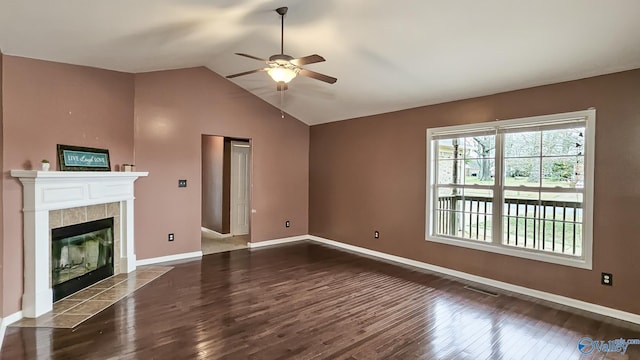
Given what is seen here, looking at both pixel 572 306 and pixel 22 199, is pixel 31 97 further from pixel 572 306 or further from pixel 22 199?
pixel 572 306

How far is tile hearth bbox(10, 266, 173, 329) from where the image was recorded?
302cm

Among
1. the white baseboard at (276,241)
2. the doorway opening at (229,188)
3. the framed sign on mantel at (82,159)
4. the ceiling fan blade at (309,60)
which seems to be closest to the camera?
the ceiling fan blade at (309,60)

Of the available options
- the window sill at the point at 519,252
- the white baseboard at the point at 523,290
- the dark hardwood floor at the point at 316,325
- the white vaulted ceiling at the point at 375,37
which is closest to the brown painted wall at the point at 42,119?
the white vaulted ceiling at the point at 375,37

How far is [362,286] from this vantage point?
4.12 meters

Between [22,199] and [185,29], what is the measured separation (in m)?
2.40

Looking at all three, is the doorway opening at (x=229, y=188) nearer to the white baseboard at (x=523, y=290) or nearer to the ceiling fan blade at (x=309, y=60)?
the white baseboard at (x=523, y=290)

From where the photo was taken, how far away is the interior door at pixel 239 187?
7230mm

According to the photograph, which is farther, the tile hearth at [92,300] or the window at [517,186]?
the window at [517,186]

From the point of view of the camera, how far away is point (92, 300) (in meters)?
3.50

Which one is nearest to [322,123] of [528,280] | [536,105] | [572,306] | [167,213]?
[167,213]

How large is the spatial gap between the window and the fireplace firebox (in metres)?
4.64

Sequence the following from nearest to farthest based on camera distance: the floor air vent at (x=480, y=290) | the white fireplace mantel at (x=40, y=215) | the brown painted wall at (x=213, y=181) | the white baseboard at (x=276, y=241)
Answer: the white fireplace mantel at (x=40, y=215) < the floor air vent at (x=480, y=290) < the white baseboard at (x=276, y=241) < the brown painted wall at (x=213, y=181)

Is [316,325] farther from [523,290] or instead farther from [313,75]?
[523,290]
